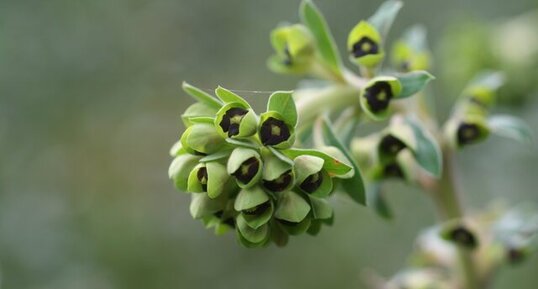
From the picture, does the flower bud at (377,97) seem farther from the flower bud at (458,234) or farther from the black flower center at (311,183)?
the flower bud at (458,234)

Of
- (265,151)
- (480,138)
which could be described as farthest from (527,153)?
(265,151)

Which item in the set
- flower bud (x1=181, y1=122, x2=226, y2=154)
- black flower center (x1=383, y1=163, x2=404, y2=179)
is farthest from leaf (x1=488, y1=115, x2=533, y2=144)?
flower bud (x1=181, y1=122, x2=226, y2=154)

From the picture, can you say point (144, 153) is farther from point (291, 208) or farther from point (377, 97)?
point (291, 208)

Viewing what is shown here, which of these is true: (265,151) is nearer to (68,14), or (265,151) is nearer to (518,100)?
(518,100)

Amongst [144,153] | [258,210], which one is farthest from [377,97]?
[144,153]

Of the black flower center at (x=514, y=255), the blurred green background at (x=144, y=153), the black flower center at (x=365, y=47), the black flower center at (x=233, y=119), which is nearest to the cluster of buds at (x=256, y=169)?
the black flower center at (x=233, y=119)

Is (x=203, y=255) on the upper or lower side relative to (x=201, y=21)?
lower

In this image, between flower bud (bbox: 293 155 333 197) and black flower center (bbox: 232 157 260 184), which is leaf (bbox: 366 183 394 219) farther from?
black flower center (bbox: 232 157 260 184)
